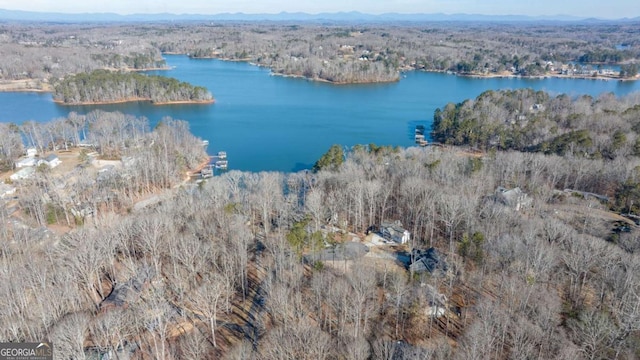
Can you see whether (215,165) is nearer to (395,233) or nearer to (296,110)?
(395,233)

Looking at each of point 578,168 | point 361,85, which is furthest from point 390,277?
point 361,85

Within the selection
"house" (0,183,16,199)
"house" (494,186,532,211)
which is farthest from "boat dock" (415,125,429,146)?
"house" (0,183,16,199)

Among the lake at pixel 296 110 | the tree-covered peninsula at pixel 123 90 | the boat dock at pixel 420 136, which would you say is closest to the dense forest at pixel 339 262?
the lake at pixel 296 110

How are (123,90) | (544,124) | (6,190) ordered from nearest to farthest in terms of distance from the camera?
(6,190), (544,124), (123,90)

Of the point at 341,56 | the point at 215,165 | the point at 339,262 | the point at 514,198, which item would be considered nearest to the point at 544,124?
the point at 514,198

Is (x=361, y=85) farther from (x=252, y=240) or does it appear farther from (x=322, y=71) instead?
(x=252, y=240)

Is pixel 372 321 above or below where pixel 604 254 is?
below

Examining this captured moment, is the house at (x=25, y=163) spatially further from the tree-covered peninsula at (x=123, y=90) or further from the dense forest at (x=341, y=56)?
the dense forest at (x=341, y=56)
